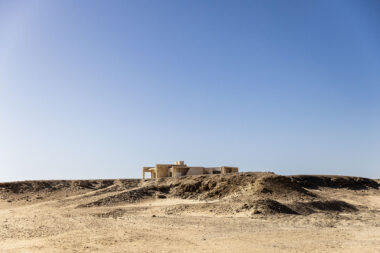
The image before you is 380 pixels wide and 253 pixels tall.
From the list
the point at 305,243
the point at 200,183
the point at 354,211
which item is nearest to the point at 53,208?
the point at 200,183

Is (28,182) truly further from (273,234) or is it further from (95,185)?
(273,234)

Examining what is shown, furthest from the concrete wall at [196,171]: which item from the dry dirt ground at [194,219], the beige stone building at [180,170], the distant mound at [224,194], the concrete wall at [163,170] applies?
the dry dirt ground at [194,219]

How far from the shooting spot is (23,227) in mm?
14156

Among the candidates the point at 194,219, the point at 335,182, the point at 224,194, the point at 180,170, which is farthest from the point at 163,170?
the point at 335,182

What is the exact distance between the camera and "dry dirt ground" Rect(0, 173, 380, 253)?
10938 mm

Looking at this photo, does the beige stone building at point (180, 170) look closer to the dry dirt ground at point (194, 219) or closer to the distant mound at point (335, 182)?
the dry dirt ground at point (194, 219)

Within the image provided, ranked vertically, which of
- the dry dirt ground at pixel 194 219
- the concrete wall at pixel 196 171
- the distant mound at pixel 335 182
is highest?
the concrete wall at pixel 196 171

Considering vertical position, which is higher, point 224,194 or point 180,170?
point 180,170

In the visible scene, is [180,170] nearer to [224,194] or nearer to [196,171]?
[196,171]

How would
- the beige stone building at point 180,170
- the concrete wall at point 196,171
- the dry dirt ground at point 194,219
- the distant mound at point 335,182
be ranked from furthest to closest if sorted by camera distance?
the distant mound at point 335,182, the concrete wall at point 196,171, the beige stone building at point 180,170, the dry dirt ground at point 194,219

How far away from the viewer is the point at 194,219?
54.2 feet

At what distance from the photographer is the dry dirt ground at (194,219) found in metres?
10.9

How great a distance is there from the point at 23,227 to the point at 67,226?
1.93 metres

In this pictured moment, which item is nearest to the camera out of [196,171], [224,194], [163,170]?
[224,194]
